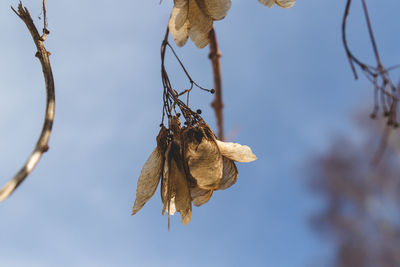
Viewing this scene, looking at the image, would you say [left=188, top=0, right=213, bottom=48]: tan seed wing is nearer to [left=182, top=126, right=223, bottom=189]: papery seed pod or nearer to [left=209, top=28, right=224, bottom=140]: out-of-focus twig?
[left=182, top=126, right=223, bottom=189]: papery seed pod

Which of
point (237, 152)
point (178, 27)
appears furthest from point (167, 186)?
point (178, 27)

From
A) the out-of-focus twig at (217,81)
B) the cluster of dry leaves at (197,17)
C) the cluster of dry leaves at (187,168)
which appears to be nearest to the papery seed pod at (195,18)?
the cluster of dry leaves at (197,17)

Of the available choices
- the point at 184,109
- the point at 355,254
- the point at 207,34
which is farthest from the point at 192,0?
the point at 355,254

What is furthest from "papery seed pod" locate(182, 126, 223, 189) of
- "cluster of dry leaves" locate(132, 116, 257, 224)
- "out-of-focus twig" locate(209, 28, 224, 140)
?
"out-of-focus twig" locate(209, 28, 224, 140)

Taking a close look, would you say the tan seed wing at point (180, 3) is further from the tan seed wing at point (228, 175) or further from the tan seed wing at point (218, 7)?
the tan seed wing at point (228, 175)

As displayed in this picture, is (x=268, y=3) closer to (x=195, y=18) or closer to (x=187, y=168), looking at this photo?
(x=195, y=18)
